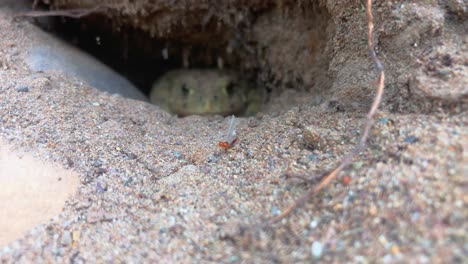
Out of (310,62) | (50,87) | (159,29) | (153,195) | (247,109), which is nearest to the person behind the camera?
(153,195)

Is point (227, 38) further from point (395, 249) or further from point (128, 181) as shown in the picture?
point (395, 249)

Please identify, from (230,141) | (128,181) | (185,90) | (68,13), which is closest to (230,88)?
(185,90)

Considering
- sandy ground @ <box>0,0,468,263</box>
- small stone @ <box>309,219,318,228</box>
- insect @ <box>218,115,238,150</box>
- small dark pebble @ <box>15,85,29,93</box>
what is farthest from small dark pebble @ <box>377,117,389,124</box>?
small dark pebble @ <box>15,85,29,93</box>

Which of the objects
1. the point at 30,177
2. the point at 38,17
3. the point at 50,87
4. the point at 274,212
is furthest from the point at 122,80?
the point at 274,212

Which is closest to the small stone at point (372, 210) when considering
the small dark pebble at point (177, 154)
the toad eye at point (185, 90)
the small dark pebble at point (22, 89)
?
the small dark pebble at point (177, 154)

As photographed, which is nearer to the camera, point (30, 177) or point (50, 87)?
point (30, 177)

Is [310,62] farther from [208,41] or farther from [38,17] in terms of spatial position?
[38,17]

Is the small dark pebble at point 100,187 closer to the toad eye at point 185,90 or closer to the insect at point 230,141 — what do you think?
the insect at point 230,141
